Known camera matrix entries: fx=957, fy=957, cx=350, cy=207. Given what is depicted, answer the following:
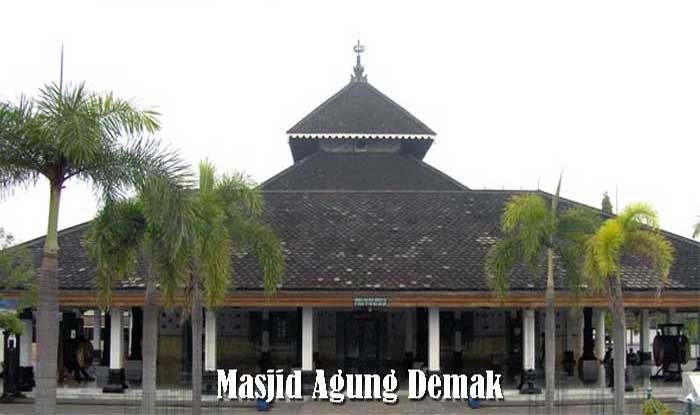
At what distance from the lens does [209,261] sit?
1856 centimetres

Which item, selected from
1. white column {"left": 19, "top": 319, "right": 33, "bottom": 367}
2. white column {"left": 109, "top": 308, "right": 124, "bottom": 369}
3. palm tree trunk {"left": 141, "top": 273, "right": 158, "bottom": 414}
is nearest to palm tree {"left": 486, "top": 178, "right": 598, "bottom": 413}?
palm tree trunk {"left": 141, "top": 273, "right": 158, "bottom": 414}

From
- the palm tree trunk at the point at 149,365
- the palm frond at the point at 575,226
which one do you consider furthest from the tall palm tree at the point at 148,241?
the palm frond at the point at 575,226

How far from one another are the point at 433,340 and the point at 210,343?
20.3 ft

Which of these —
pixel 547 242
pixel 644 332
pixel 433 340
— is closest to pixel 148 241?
pixel 547 242

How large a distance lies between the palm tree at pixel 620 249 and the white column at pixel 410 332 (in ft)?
40.7

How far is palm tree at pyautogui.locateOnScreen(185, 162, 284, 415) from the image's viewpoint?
18750 millimetres

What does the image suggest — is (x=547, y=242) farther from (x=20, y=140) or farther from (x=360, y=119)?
(x=360, y=119)

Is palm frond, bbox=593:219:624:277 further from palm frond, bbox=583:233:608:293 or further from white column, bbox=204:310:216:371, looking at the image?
white column, bbox=204:310:216:371

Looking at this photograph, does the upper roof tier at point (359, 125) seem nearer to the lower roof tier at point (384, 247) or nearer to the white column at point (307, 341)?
the lower roof tier at point (384, 247)

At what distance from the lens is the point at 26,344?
93.5ft

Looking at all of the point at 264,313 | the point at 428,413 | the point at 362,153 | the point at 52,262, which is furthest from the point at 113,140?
the point at 362,153

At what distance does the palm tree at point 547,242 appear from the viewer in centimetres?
1911

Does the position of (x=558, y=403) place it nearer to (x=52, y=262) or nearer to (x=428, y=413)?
(x=428, y=413)

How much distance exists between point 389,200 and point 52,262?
786 inches
